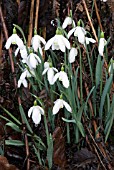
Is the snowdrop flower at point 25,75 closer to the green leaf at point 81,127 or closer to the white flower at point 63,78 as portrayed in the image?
the white flower at point 63,78

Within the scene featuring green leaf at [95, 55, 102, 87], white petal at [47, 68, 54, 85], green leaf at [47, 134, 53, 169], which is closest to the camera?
green leaf at [47, 134, 53, 169]

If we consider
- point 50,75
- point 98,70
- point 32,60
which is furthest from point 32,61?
point 98,70

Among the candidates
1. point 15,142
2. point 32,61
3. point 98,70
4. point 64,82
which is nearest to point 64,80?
point 64,82

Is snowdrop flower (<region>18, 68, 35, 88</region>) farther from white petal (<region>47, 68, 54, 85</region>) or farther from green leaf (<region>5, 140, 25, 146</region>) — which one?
green leaf (<region>5, 140, 25, 146</region>)

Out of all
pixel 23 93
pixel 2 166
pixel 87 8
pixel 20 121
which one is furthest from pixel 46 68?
pixel 87 8

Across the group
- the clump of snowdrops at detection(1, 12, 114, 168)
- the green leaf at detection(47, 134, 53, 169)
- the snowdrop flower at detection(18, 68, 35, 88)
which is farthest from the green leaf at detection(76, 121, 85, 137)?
the snowdrop flower at detection(18, 68, 35, 88)

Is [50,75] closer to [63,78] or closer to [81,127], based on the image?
[63,78]

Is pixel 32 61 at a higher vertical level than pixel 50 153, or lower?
higher

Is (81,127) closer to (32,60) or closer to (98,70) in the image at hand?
(98,70)

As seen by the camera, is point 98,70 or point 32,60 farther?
point 98,70

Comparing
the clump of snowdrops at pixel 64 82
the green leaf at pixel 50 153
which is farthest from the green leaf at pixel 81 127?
the green leaf at pixel 50 153

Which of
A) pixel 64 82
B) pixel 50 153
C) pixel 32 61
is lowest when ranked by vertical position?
pixel 50 153

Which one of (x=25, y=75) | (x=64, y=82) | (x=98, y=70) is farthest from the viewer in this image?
(x=98, y=70)

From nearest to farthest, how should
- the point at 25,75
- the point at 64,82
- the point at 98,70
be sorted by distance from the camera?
the point at 64,82
the point at 25,75
the point at 98,70
